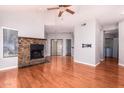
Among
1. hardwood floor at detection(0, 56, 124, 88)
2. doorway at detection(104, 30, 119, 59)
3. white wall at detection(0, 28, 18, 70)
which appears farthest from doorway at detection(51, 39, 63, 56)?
hardwood floor at detection(0, 56, 124, 88)

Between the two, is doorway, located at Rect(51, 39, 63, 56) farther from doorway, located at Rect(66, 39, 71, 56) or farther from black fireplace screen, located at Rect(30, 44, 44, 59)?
black fireplace screen, located at Rect(30, 44, 44, 59)

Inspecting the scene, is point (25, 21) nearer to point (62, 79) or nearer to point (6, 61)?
point (6, 61)

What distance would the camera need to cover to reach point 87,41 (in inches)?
273

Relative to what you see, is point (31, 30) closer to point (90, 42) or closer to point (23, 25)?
point (23, 25)

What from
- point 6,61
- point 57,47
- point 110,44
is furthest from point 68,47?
point 6,61

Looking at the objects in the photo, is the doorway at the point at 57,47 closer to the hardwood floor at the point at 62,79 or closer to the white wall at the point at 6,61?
the white wall at the point at 6,61

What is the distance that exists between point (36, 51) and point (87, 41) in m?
3.31

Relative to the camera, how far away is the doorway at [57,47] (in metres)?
13.1

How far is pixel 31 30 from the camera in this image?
6.94 metres

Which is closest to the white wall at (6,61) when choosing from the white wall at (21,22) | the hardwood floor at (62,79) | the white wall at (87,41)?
the white wall at (21,22)

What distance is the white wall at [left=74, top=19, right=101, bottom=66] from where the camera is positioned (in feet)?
21.3
